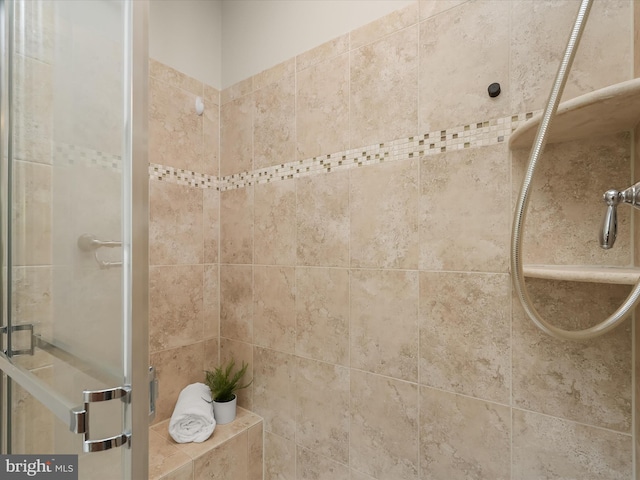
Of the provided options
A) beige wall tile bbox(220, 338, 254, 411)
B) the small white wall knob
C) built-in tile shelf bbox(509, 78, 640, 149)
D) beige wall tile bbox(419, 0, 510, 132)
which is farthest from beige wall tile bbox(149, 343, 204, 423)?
built-in tile shelf bbox(509, 78, 640, 149)

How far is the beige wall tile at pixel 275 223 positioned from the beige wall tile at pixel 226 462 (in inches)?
28.7

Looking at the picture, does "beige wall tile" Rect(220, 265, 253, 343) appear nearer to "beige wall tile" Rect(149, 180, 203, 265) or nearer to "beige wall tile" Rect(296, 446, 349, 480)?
"beige wall tile" Rect(149, 180, 203, 265)

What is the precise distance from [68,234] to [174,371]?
972 mm

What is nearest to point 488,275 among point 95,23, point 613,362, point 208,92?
point 613,362

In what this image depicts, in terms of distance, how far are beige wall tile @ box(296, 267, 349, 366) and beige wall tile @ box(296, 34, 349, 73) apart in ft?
2.67

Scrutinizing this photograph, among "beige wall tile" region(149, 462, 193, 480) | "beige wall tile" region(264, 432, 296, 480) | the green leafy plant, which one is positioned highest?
the green leafy plant

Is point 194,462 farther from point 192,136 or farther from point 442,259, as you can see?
point 192,136

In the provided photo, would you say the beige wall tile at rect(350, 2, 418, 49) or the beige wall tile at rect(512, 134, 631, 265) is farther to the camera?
the beige wall tile at rect(350, 2, 418, 49)

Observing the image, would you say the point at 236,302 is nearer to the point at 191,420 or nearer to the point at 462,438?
the point at 191,420

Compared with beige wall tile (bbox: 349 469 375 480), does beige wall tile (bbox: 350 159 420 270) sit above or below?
above

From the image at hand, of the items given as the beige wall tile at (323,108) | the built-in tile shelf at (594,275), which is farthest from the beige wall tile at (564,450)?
the beige wall tile at (323,108)

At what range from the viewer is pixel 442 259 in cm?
98

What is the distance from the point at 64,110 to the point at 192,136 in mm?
885

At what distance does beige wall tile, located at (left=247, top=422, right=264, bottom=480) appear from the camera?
53.1 inches
